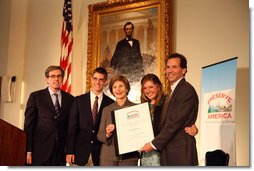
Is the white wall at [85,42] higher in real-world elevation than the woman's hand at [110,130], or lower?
higher

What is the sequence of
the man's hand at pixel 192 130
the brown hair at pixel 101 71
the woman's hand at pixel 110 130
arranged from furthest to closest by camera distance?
1. the brown hair at pixel 101 71
2. the woman's hand at pixel 110 130
3. the man's hand at pixel 192 130

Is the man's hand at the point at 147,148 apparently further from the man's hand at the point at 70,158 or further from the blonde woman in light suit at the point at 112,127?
the man's hand at the point at 70,158

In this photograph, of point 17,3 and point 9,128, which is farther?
point 17,3

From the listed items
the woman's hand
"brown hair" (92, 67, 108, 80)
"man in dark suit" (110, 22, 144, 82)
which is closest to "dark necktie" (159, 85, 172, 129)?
"man in dark suit" (110, 22, 144, 82)

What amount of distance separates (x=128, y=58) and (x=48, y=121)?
895mm

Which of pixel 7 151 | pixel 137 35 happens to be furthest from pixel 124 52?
pixel 7 151

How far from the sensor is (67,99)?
3.68 meters

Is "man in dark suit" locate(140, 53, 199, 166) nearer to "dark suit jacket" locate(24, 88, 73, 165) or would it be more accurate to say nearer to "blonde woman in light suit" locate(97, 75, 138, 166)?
"blonde woman in light suit" locate(97, 75, 138, 166)

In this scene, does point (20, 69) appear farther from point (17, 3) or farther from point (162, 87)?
point (162, 87)

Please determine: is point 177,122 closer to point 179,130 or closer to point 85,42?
point 179,130

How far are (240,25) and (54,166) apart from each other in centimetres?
192

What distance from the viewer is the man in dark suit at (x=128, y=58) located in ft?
11.6

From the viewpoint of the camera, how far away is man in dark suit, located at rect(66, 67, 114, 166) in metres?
3.56

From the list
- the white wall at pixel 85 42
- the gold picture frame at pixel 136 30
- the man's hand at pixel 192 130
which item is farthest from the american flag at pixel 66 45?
the man's hand at pixel 192 130
